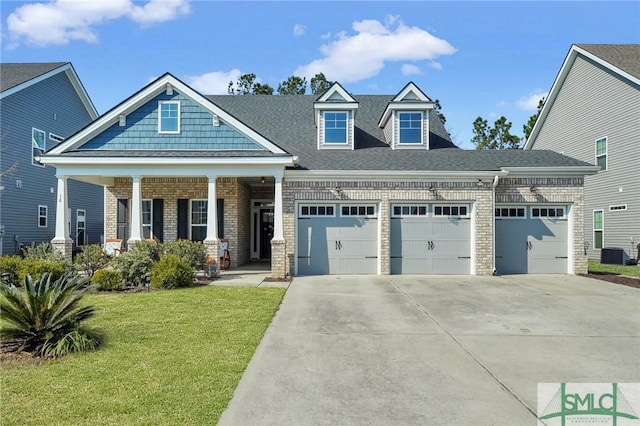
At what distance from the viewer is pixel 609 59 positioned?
19594 millimetres

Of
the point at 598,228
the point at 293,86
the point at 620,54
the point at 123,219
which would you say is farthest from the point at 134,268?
the point at 293,86

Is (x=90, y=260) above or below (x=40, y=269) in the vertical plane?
above

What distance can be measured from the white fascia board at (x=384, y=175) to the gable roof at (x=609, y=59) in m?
9.14

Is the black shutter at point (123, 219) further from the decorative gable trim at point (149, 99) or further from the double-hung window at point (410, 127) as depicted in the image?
the double-hung window at point (410, 127)

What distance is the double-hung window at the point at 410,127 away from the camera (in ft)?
55.2

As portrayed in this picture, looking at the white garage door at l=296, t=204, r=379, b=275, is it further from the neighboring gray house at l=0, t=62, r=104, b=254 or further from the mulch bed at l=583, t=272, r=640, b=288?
the neighboring gray house at l=0, t=62, r=104, b=254

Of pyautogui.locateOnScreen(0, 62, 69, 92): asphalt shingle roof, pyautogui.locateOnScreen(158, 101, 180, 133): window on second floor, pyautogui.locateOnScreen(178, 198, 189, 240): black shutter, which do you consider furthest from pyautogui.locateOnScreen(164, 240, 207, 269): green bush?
pyautogui.locateOnScreen(0, 62, 69, 92): asphalt shingle roof

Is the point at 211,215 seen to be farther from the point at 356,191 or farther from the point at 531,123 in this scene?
the point at 531,123

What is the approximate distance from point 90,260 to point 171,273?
9.05ft

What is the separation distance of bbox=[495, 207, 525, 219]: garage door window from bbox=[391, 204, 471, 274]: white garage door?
1.26 metres

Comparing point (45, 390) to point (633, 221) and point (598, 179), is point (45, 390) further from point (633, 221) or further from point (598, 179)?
point (598, 179)

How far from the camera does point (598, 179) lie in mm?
20375

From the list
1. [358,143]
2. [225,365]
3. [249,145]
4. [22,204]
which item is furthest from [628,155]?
[22,204]

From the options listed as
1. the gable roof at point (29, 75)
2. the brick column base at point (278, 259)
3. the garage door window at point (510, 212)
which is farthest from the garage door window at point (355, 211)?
the gable roof at point (29, 75)
